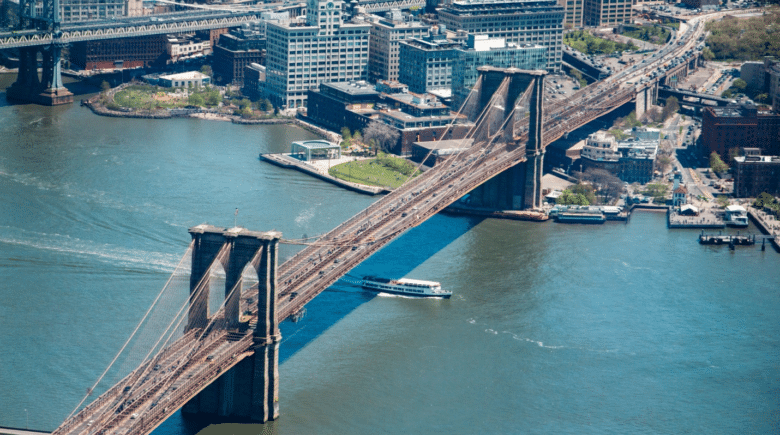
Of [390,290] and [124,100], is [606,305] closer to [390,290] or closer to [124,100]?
[390,290]

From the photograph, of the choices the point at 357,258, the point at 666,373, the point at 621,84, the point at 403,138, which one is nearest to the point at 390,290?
the point at 357,258

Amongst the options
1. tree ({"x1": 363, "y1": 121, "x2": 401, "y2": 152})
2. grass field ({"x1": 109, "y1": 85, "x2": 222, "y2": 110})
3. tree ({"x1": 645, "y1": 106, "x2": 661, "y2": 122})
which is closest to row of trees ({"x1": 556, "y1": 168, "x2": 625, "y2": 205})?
tree ({"x1": 363, "y1": 121, "x2": 401, "y2": 152})

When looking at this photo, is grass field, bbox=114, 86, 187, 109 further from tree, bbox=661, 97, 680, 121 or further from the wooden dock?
the wooden dock

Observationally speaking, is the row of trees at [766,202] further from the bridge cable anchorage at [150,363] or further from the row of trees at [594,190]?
the bridge cable anchorage at [150,363]

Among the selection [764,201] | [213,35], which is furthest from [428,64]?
[764,201]

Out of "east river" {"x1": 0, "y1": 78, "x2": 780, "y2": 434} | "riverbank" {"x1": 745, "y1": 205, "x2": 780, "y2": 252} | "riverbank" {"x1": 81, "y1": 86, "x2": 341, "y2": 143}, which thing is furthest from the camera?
"riverbank" {"x1": 81, "y1": 86, "x2": 341, "y2": 143}

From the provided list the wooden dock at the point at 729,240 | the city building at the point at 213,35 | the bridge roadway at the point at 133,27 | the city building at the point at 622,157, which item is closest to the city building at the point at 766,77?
the city building at the point at 622,157
